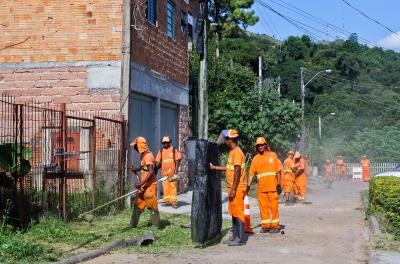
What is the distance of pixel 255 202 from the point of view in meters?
18.7

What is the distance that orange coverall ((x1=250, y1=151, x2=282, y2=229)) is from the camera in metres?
11.5

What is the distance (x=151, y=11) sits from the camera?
16.2 meters

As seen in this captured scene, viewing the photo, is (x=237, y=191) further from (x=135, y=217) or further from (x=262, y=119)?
(x=262, y=119)

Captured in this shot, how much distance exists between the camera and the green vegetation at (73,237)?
831 centimetres

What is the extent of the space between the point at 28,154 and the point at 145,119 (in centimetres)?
569

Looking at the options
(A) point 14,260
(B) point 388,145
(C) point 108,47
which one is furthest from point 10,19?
(B) point 388,145

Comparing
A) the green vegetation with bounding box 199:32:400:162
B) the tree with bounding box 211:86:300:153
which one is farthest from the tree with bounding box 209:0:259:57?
the tree with bounding box 211:86:300:153

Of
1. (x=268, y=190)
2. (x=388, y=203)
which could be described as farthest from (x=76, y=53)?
(x=388, y=203)

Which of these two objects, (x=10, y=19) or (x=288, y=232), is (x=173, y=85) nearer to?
(x=10, y=19)

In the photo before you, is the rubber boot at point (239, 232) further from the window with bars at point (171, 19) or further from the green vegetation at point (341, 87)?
the green vegetation at point (341, 87)

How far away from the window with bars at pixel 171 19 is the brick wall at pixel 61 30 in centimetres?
376

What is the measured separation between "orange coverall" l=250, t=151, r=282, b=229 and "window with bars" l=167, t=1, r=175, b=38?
290 inches

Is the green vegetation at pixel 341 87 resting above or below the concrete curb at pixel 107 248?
above

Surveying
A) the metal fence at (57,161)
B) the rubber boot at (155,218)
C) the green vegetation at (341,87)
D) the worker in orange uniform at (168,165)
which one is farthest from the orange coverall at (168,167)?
the green vegetation at (341,87)
